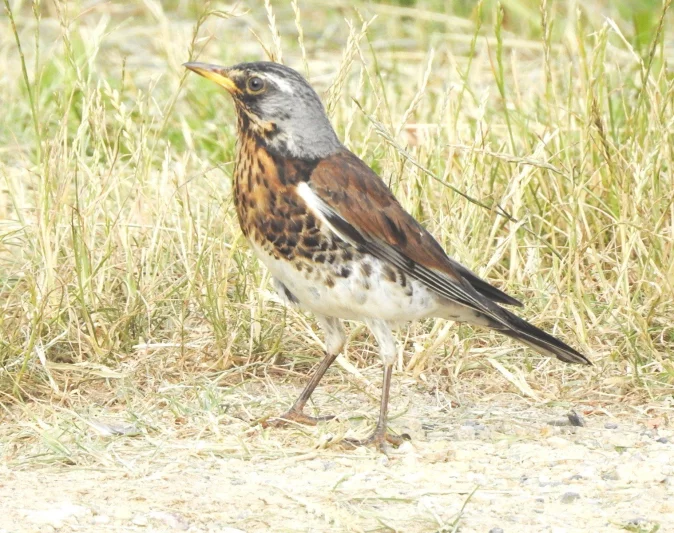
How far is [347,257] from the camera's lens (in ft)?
14.6

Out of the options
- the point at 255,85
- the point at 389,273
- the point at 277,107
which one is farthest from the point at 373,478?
the point at 255,85

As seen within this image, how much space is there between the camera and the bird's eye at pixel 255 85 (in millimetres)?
4617

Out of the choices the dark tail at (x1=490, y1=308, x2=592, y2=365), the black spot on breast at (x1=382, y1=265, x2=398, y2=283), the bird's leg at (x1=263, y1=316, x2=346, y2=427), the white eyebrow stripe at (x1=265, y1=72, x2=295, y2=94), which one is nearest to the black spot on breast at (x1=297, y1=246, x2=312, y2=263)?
the black spot on breast at (x1=382, y1=265, x2=398, y2=283)

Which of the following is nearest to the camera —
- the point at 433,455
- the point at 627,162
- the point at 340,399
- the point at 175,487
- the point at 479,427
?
the point at 175,487

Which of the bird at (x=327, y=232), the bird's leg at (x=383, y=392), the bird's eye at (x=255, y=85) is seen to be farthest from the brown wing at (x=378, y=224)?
the bird's eye at (x=255, y=85)

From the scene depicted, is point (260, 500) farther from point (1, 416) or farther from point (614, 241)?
point (614, 241)

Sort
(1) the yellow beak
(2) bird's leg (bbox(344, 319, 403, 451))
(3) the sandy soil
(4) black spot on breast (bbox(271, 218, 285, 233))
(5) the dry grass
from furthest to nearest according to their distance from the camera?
(5) the dry grass
(1) the yellow beak
(2) bird's leg (bbox(344, 319, 403, 451))
(4) black spot on breast (bbox(271, 218, 285, 233))
(3) the sandy soil

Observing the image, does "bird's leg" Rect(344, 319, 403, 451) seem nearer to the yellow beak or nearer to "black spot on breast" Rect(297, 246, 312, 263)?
"black spot on breast" Rect(297, 246, 312, 263)

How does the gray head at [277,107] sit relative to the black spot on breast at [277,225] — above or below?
above

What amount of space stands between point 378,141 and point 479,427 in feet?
8.24

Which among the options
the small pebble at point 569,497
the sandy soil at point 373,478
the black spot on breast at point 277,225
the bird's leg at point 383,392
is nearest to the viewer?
the sandy soil at point 373,478

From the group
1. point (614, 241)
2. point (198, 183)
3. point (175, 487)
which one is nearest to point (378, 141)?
point (198, 183)

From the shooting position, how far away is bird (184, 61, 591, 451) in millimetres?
4422

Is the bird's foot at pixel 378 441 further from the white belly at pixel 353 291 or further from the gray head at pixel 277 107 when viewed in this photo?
the gray head at pixel 277 107
